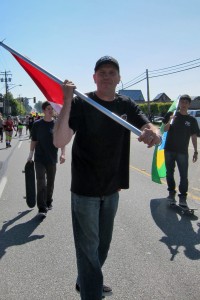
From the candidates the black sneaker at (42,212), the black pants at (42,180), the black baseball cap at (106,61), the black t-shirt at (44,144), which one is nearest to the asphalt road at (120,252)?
the black sneaker at (42,212)

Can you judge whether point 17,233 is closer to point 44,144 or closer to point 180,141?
point 44,144

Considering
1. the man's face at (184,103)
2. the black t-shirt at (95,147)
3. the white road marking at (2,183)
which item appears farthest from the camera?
the white road marking at (2,183)

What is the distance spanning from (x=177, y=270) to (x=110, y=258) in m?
0.80

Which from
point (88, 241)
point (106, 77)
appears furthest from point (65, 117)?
point (88, 241)

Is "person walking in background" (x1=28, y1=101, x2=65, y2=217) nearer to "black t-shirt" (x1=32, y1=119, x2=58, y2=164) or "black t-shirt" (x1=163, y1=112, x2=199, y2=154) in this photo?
"black t-shirt" (x1=32, y1=119, x2=58, y2=164)

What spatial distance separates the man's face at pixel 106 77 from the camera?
318cm

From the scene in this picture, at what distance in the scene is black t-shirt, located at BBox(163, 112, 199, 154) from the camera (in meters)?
7.45

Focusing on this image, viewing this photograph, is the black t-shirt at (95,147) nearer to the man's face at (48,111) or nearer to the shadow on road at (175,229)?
the shadow on road at (175,229)

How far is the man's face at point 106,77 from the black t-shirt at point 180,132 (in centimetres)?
446

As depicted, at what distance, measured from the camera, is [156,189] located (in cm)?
923

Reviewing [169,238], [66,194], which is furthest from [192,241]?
[66,194]

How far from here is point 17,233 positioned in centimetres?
585

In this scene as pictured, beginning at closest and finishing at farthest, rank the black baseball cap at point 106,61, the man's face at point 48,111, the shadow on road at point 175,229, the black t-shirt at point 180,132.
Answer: the black baseball cap at point 106,61, the shadow on road at point 175,229, the man's face at point 48,111, the black t-shirt at point 180,132

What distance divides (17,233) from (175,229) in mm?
2294
